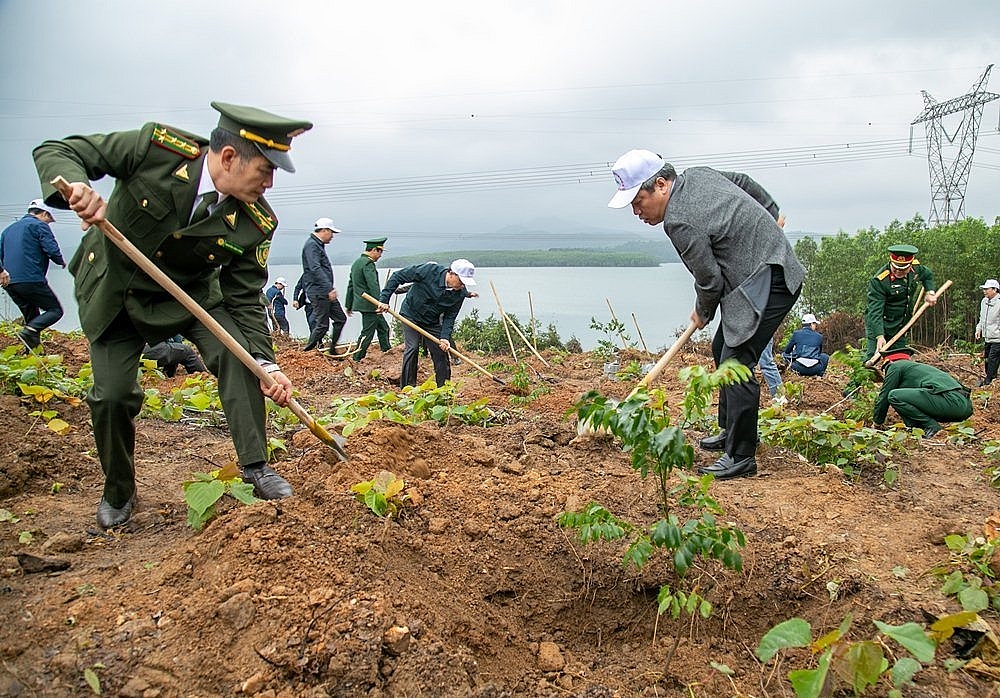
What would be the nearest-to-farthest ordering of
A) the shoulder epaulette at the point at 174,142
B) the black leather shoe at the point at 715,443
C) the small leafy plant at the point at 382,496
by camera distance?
the shoulder epaulette at the point at 174,142
the small leafy plant at the point at 382,496
the black leather shoe at the point at 715,443

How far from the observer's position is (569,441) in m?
4.32

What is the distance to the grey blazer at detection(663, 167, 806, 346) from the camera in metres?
3.78

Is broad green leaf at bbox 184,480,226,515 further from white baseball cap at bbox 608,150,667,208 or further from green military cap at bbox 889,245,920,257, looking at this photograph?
green military cap at bbox 889,245,920,257

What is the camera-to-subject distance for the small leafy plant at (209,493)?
109 inches

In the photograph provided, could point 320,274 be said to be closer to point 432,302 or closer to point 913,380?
point 432,302

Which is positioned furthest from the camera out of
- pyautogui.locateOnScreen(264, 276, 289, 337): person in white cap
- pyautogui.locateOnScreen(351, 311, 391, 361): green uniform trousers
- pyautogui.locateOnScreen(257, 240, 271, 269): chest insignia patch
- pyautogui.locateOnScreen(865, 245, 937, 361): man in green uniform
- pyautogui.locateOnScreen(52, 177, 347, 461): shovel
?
pyautogui.locateOnScreen(264, 276, 289, 337): person in white cap

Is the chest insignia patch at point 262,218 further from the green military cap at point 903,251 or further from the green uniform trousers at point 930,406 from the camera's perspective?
the green military cap at point 903,251

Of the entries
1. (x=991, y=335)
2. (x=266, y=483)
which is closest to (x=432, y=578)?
(x=266, y=483)

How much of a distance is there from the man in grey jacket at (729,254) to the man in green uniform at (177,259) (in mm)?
1768

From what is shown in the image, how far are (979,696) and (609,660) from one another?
1.08 metres

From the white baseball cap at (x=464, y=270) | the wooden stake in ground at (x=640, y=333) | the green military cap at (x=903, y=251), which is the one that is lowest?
the wooden stake in ground at (x=640, y=333)

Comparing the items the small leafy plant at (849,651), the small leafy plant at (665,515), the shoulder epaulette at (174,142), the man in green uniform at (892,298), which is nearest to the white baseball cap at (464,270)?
the man in green uniform at (892,298)

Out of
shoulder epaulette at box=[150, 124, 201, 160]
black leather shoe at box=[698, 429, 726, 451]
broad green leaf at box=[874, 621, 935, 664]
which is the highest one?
shoulder epaulette at box=[150, 124, 201, 160]

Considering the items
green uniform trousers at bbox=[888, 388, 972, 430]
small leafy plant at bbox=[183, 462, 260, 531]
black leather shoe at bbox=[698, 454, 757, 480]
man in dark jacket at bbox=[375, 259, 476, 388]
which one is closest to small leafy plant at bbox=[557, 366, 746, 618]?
small leafy plant at bbox=[183, 462, 260, 531]
